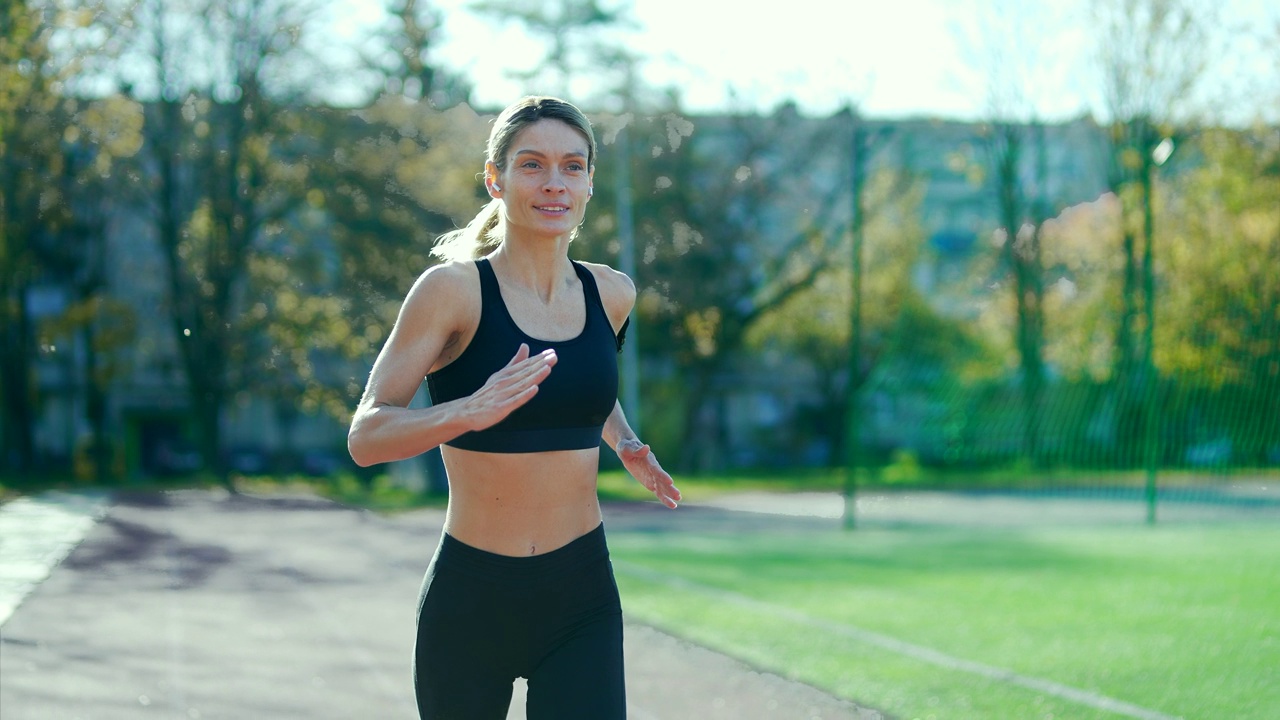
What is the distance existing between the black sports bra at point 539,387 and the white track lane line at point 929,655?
4.74m

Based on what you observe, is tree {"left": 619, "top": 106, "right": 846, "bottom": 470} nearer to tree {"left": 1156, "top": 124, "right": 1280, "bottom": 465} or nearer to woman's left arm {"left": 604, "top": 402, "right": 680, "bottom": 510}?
tree {"left": 1156, "top": 124, "right": 1280, "bottom": 465}

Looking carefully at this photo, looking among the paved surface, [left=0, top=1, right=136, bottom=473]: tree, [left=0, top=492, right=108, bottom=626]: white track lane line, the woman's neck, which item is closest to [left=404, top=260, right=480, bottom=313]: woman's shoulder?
the woman's neck

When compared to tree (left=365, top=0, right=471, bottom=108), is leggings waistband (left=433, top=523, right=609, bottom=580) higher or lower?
lower

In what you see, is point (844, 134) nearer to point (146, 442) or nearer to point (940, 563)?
point (940, 563)

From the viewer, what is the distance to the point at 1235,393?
2294 cm

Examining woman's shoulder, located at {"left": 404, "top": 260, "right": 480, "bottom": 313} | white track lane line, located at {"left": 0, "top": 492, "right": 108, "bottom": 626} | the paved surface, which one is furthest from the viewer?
white track lane line, located at {"left": 0, "top": 492, "right": 108, "bottom": 626}

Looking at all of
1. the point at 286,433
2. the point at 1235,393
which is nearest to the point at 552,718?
the point at 1235,393

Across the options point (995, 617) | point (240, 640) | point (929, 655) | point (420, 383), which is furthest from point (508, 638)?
point (995, 617)

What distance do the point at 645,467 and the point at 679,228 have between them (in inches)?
1491

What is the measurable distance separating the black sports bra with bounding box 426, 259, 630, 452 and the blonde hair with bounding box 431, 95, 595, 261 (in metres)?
0.24

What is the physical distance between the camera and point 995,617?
36.4 feet

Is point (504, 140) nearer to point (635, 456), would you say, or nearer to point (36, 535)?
point (635, 456)

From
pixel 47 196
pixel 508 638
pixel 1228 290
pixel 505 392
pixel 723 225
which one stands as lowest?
pixel 508 638

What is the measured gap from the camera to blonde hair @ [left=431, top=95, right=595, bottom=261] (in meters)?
3.38
